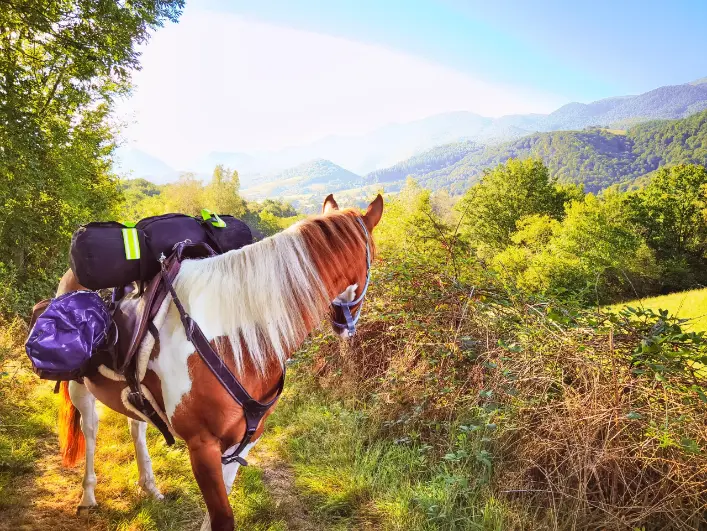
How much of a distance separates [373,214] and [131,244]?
138 centimetres

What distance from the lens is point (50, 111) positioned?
7309 mm

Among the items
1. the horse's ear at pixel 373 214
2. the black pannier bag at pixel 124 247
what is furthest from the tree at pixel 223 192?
the horse's ear at pixel 373 214

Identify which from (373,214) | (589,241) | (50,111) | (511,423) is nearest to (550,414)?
(511,423)

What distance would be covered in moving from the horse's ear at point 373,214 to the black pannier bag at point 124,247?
106 cm

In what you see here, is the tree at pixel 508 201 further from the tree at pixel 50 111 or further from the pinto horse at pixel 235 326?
the pinto horse at pixel 235 326

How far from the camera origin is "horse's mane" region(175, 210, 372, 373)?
5.85 ft

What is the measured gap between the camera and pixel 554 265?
21297 mm

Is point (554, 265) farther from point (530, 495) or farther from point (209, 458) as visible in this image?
point (209, 458)

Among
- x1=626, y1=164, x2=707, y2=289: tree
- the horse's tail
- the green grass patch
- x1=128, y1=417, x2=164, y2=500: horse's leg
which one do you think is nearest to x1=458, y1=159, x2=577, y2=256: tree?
x1=626, y1=164, x2=707, y2=289: tree

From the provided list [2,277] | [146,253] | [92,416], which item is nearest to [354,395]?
[92,416]

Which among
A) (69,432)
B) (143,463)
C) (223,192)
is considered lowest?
(143,463)

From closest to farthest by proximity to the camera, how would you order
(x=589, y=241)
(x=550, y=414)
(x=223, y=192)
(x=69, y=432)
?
(x=550, y=414) → (x=69, y=432) → (x=589, y=241) → (x=223, y=192)

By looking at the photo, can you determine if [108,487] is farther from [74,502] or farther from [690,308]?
[690,308]

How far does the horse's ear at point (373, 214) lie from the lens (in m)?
2.21
